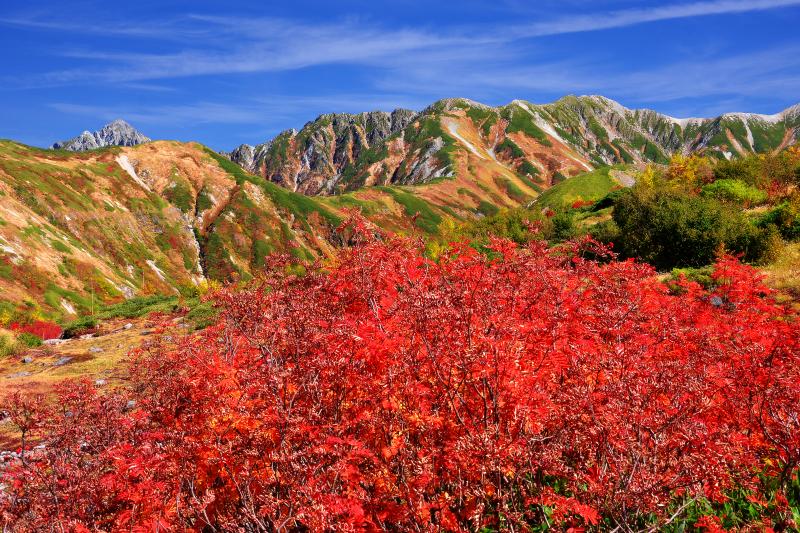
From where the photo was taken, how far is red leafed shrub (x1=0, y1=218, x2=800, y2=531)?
18.2 ft

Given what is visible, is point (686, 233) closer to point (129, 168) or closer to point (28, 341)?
point (28, 341)

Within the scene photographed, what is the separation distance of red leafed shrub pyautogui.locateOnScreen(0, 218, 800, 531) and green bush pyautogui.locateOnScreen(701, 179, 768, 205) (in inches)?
1501

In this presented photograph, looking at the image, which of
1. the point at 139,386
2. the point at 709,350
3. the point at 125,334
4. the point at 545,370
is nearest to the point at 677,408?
the point at 545,370

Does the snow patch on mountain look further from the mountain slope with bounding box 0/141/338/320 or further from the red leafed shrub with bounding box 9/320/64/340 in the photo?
the red leafed shrub with bounding box 9/320/64/340

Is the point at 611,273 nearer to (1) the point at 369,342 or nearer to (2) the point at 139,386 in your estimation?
(1) the point at 369,342

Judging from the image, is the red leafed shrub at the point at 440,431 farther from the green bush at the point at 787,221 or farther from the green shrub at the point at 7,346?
the green shrub at the point at 7,346

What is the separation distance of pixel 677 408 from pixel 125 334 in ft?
141

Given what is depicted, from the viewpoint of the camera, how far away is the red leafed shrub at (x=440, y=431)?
5555 mm

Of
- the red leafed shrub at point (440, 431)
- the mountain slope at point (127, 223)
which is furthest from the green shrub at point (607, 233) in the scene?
the mountain slope at point (127, 223)

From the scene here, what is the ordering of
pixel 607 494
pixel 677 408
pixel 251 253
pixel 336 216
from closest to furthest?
1. pixel 607 494
2. pixel 677 408
3. pixel 251 253
4. pixel 336 216

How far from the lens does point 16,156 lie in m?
115

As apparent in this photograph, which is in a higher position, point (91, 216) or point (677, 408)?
point (91, 216)

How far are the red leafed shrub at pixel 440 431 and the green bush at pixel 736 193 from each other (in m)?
38.1

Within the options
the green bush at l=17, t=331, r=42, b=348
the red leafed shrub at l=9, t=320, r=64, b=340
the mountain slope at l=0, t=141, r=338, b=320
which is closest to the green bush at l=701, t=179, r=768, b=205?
the green bush at l=17, t=331, r=42, b=348
